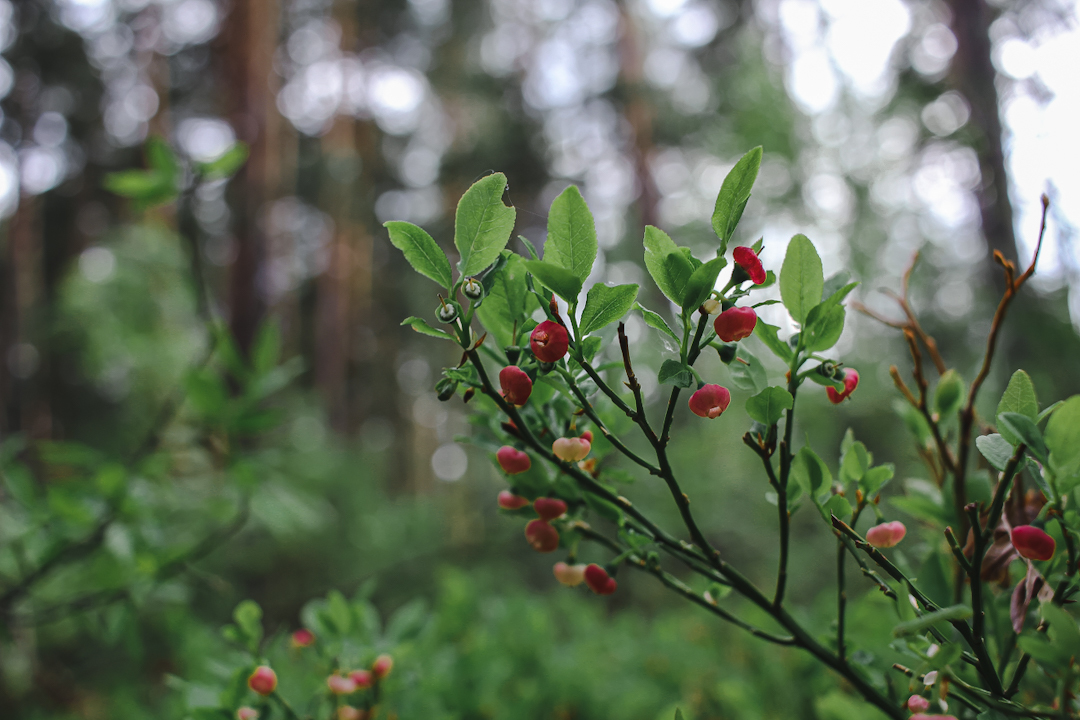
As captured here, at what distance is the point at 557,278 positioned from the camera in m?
0.48

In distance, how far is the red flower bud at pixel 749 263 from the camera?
52 cm

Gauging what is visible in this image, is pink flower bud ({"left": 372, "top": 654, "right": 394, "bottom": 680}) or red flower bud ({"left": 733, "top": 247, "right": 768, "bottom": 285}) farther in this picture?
pink flower bud ({"left": 372, "top": 654, "right": 394, "bottom": 680})

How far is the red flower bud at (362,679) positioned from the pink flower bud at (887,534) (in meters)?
0.69

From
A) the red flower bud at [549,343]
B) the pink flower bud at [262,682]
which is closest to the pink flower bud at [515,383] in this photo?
the red flower bud at [549,343]

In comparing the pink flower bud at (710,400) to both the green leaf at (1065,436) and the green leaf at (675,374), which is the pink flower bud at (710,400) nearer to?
the green leaf at (675,374)

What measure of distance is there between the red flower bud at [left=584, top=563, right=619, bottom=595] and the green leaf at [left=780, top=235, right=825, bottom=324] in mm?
322

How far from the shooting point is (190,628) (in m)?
2.23

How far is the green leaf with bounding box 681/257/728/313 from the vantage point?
0.49 m

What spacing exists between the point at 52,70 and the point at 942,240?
38.3ft

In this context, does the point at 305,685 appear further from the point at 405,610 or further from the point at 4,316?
the point at 4,316

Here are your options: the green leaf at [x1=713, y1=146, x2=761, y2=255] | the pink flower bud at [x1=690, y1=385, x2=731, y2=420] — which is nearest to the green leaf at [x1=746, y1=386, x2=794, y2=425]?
the pink flower bud at [x1=690, y1=385, x2=731, y2=420]

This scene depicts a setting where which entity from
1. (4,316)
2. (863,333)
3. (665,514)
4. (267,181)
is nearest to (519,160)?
(267,181)

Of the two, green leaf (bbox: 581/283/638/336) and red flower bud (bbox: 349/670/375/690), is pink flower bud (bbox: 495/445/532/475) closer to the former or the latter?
green leaf (bbox: 581/283/638/336)

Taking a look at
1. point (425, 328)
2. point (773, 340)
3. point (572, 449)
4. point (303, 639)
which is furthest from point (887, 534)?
point (303, 639)
